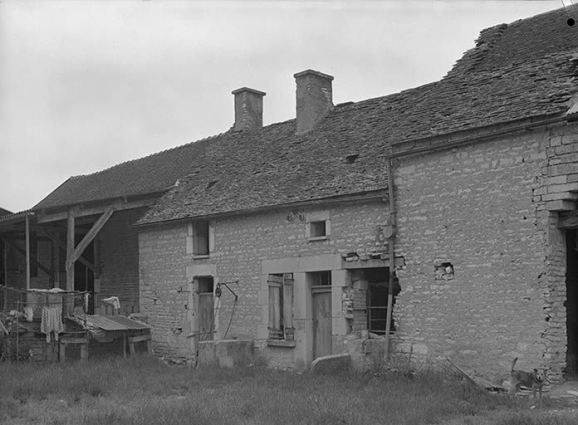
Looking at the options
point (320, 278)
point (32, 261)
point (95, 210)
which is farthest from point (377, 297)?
point (32, 261)

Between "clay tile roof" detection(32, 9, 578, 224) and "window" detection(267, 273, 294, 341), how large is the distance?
5.38 feet

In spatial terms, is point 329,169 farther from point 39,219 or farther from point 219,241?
point 39,219

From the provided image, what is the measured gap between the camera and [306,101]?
1895cm

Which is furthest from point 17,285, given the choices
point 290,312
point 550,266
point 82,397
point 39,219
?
point 550,266

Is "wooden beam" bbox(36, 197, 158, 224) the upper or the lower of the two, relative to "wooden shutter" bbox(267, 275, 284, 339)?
upper

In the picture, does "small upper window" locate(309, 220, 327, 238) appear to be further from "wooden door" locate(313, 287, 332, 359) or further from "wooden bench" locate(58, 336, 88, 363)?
"wooden bench" locate(58, 336, 88, 363)

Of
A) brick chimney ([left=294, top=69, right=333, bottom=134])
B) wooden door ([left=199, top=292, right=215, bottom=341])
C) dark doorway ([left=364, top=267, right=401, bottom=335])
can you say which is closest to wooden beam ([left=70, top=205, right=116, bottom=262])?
wooden door ([left=199, top=292, right=215, bottom=341])

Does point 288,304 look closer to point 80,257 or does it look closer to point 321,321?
point 321,321

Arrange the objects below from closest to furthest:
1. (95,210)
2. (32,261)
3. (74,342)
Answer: (74,342), (95,210), (32,261)

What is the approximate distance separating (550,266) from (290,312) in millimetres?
6085

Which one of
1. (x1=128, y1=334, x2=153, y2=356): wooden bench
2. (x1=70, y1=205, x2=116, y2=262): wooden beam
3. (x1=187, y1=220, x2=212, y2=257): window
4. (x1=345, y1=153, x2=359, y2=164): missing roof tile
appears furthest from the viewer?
(x1=70, y1=205, x2=116, y2=262): wooden beam

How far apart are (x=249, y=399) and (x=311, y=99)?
9893 millimetres

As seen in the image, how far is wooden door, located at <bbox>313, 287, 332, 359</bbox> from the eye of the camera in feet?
50.2

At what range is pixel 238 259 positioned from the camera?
1694 cm
